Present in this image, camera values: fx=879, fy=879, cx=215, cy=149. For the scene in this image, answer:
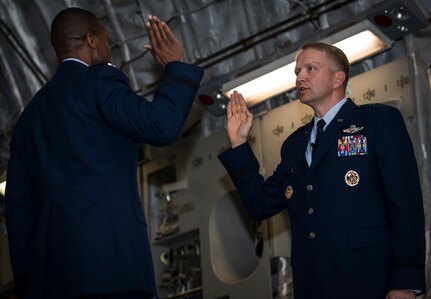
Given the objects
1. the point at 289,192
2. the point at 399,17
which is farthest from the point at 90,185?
the point at 399,17

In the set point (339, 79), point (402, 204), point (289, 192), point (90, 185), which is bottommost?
point (402, 204)

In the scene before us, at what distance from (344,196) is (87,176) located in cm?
95

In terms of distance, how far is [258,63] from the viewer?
4.88 metres

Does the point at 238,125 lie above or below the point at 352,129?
above

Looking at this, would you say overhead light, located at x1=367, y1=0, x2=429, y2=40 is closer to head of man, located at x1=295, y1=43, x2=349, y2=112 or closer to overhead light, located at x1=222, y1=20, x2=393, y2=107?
overhead light, located at x1=222, y1=20, x2=393, y2=107

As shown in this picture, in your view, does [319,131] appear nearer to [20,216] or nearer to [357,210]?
[357,210]

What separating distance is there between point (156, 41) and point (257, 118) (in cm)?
183

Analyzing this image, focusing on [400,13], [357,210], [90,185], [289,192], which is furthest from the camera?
[400,13]

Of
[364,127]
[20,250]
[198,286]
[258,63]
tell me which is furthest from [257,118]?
[20,250]

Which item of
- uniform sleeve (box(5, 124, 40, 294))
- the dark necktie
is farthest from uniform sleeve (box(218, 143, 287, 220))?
uniform sleeve (box(5, 124, 40, 294))

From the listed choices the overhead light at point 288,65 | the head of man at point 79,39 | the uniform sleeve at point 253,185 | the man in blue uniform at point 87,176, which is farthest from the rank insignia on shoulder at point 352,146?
the overhead light at point 288,65

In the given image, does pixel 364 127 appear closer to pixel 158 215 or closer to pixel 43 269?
pixel 43 269

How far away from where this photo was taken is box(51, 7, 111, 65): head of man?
3.36 meters

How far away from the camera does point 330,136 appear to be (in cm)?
339
